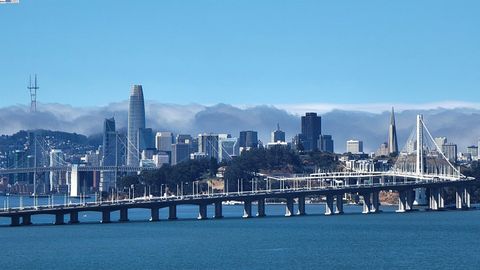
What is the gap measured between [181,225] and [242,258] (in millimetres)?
37776

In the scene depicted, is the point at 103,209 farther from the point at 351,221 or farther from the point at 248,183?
the point at 248,183

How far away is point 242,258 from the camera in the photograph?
79.0 m

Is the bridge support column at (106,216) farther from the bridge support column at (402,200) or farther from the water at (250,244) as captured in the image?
the bridge support column at (402,200)

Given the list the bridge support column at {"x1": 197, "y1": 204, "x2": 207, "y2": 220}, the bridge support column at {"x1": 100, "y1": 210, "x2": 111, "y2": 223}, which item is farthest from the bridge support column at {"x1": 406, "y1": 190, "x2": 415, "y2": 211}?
the bridge support column at {"x1": 100, "y1": 210, "x2": 111, "y2": 223}

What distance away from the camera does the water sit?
75875 millimetres

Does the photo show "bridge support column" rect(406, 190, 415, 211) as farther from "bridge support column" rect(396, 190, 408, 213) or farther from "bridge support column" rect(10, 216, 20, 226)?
"bridge support column" rect(10, 216, 20, 226)

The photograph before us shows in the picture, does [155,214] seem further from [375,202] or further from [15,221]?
[375,202]

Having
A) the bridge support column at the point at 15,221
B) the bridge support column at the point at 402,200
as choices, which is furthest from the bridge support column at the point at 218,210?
the bridge support column at the point at 15,221

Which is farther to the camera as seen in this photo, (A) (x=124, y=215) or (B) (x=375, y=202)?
(B) (x=375, y=202)

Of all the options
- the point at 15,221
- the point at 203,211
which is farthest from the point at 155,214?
the point at 15,221

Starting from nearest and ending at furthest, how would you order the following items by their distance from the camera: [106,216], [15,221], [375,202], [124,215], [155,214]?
[15,221] < [106,216] < [124,215] < [155,214] < [375,202]

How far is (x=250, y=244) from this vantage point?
89.6 m

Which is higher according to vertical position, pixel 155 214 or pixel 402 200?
pixel 402 200

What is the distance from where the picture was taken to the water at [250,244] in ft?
249
